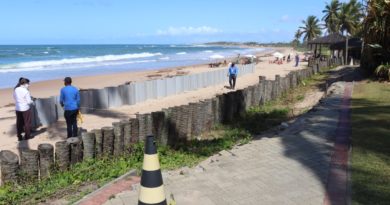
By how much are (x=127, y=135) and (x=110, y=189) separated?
8.70 feet

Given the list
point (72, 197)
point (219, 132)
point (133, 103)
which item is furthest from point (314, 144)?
point (133, 103)

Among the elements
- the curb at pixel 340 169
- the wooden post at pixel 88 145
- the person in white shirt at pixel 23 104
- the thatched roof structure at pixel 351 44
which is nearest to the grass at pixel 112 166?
the wooden post at pixel 88 145

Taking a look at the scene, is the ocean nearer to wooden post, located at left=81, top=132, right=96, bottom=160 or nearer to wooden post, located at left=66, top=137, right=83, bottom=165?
wooden post, located at left=81, top=132, right=96, bottom=160

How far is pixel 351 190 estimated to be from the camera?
5.65 meters

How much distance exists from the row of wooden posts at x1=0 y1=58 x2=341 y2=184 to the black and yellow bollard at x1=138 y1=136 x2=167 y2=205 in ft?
10.3

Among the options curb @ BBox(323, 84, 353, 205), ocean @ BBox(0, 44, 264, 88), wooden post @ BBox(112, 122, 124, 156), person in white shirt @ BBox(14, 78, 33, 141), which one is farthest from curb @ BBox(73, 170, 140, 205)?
ocean @ BBox(0, 44, 264, 88)

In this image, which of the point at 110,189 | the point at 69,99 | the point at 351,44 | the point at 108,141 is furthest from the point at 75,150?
the point at 351,44

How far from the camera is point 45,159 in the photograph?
6.93 metres

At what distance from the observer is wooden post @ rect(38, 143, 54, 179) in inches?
272

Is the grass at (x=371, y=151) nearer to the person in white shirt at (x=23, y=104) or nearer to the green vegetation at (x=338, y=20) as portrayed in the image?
the person in white shirt at (x=23, y=104)

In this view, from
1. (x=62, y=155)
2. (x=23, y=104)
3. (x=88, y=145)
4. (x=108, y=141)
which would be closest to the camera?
(x=62, y=155)

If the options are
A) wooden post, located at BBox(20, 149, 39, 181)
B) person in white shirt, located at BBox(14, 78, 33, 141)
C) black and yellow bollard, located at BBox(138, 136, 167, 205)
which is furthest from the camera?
person in white shirt, located at BBox(14, 78, 33, 141)

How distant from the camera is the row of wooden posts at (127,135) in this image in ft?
22.0

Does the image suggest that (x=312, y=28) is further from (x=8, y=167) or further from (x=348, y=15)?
(x=8, y=167)
